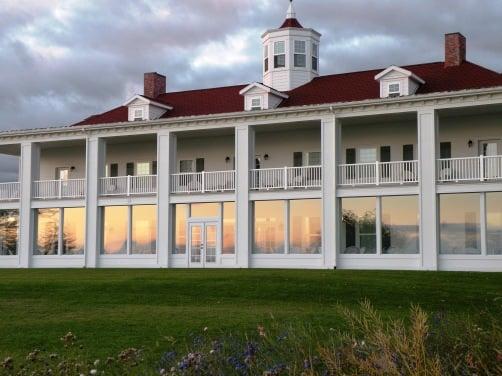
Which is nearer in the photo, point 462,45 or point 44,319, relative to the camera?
point 44,319

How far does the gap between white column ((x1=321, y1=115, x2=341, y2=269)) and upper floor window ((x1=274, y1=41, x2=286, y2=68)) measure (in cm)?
875

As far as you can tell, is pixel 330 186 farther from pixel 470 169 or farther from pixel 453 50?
pixel 453 50

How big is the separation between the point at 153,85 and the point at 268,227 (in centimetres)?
1309

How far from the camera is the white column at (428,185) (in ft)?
86.2

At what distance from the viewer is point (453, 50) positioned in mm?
31547

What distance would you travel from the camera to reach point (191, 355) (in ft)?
21.9

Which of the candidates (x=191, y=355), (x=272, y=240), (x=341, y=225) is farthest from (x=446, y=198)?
(x=191, y=355)

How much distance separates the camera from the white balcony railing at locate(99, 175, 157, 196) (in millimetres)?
32594

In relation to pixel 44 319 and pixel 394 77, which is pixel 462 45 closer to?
pixel 394 77

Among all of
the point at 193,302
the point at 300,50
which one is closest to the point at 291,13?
the point at 300,50

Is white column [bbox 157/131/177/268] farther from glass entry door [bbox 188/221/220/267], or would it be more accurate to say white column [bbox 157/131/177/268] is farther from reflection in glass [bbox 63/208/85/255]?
reflection in glass [bbox 63/208/85/255]

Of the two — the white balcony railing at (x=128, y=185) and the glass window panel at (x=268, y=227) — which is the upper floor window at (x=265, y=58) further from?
the glass window panel at (x=268, y=227)

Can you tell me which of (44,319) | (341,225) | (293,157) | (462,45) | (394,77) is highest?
(462,45)

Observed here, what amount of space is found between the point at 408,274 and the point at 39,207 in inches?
758
